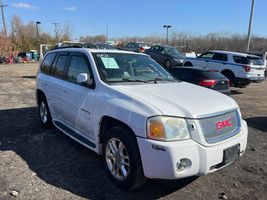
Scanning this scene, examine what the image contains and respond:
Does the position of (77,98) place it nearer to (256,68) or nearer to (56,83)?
(56,83)

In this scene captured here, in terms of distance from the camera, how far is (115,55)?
4.95m

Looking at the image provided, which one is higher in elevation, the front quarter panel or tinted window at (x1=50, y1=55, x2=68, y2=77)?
tinted window at (x1=50, y1=55, x2=68, y2=77)

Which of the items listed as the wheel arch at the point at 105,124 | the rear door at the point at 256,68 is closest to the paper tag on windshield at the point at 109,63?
the wheel arch at the point at 105,124

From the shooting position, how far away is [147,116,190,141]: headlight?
10.8 ft

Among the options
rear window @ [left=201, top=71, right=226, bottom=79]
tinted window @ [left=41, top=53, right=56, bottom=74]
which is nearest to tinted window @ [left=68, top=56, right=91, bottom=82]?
tinted window @ [left=41, top=53, right=56, bottom=74]

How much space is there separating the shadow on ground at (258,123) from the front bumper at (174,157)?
13.4 ft

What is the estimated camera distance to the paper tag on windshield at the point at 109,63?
180 inches

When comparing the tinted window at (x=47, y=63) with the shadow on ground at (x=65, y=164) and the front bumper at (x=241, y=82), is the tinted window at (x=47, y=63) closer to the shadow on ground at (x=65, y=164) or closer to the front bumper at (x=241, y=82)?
the shadow on ground at (x=65, y=164)

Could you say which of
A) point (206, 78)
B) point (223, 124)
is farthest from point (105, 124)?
point (206, 78)

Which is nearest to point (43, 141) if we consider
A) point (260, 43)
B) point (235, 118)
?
point (235, 118)

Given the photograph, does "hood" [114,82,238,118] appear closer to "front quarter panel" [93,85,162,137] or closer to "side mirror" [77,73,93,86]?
"front quarter panel" [93,85,162,137]

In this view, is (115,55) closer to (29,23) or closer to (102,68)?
(102,68)

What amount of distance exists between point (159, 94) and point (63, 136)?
276 centimetres

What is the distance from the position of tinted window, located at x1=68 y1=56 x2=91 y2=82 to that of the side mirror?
188 millimetres
